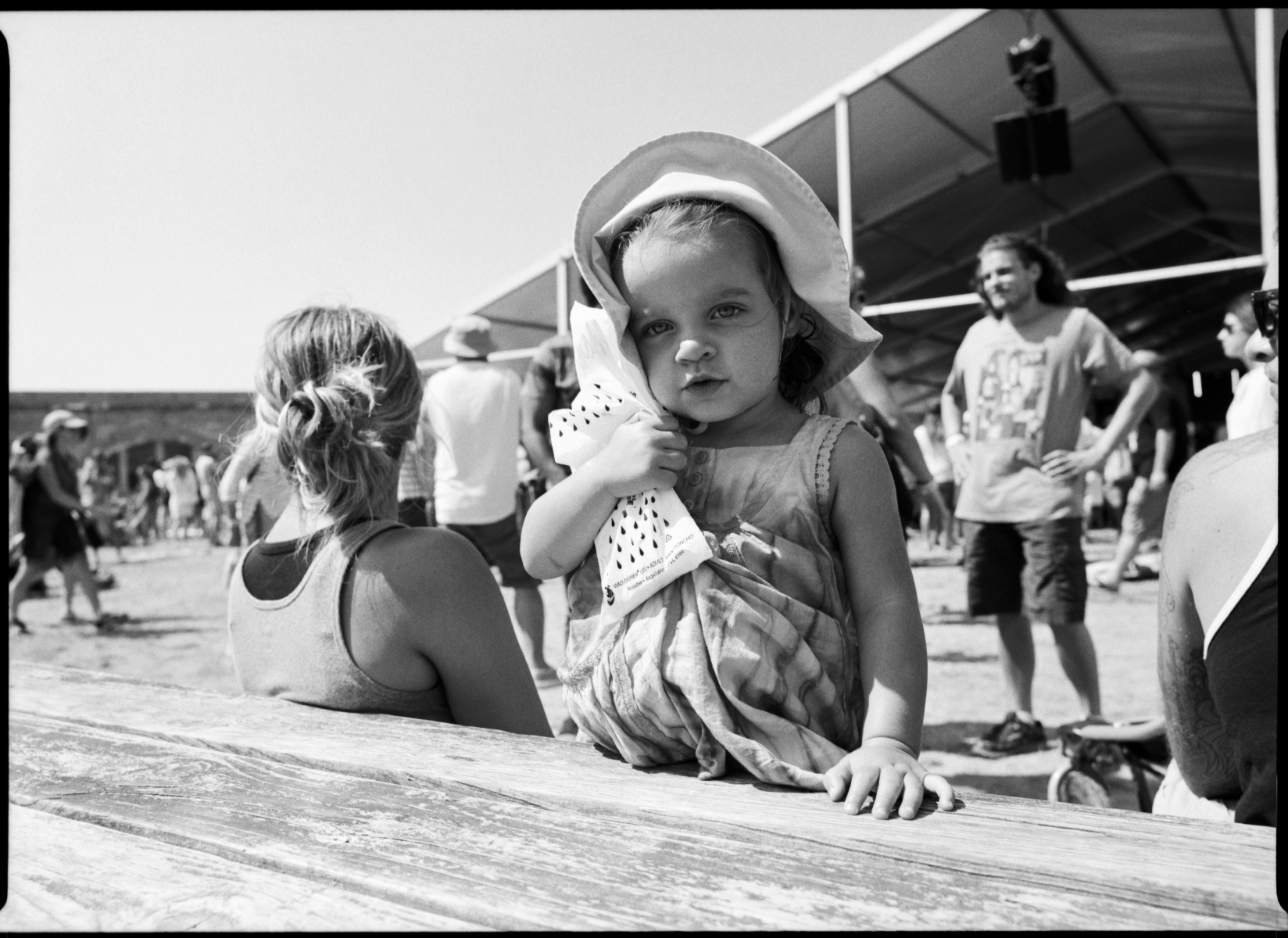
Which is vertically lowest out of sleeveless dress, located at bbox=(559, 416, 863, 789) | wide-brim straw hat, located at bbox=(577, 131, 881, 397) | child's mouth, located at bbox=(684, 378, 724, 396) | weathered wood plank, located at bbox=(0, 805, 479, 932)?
weathered wood plank, located at bbox=(0, 805, 479, 932)

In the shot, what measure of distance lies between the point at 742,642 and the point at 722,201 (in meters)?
0.52

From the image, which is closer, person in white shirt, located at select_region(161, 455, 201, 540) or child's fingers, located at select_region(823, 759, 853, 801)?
child's fingers, located at select_region(823, 759, 853, 801)

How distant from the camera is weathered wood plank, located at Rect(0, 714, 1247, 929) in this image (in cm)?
67

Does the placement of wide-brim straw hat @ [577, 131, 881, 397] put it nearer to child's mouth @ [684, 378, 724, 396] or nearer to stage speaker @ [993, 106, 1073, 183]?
child's mouth @ [684, 378, 724, 396]

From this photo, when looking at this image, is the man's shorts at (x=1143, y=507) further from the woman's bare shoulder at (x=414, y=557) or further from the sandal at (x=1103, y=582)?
the woman's bare shoulder at (x=414, y=557)

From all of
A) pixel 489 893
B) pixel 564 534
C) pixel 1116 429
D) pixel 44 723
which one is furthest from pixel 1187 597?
pixel 1116 429

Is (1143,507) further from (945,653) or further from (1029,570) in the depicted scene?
(1029,570)

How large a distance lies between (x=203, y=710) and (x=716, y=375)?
34.2 inches

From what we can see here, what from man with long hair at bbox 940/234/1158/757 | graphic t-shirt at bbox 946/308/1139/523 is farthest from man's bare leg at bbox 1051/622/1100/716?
graphic t-shirt at bbox 946/308/1139/523

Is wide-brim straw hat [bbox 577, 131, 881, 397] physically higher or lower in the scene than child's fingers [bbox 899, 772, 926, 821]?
higher

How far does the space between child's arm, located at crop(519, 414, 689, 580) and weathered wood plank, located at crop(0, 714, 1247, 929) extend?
350 millimetres

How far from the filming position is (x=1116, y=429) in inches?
136

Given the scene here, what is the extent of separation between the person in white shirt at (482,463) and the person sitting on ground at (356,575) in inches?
98.2

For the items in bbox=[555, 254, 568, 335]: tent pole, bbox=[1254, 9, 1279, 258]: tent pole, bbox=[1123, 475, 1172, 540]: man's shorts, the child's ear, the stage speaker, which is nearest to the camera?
the child's ear
